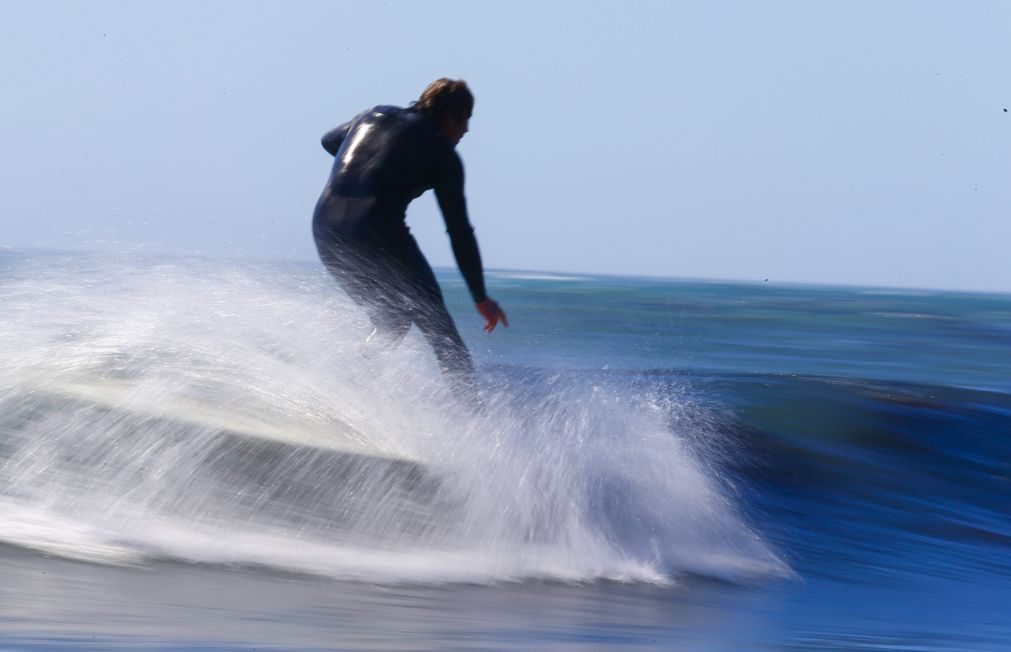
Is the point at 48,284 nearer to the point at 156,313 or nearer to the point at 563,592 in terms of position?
the point at 156,313

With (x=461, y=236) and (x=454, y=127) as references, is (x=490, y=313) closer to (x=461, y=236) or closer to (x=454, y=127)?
(x=461, y=236)

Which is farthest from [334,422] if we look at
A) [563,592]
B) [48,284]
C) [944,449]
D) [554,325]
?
[944,449]

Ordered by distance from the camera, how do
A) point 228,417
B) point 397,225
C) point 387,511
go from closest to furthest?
point 387,511 < point 228,417 < point 397,225

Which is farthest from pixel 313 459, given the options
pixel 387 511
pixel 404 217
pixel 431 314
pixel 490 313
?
pixel 404 217

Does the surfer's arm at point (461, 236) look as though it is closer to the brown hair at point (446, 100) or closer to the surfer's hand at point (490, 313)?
the surfer's hand at point (490, 313)

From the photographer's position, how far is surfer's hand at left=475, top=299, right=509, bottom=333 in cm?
455

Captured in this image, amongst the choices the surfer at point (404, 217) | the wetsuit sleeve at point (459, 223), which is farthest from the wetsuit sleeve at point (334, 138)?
the wetsuit sleeve at point (459, 223)

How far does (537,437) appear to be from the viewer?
4684 millimetres

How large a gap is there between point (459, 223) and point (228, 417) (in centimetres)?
100

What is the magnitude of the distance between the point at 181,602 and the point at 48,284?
191 centimetres

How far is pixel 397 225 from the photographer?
14.9ft

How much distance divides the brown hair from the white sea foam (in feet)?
2.47

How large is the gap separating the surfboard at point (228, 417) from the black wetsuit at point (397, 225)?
0.39 meters

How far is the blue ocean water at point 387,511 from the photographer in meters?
3.59
